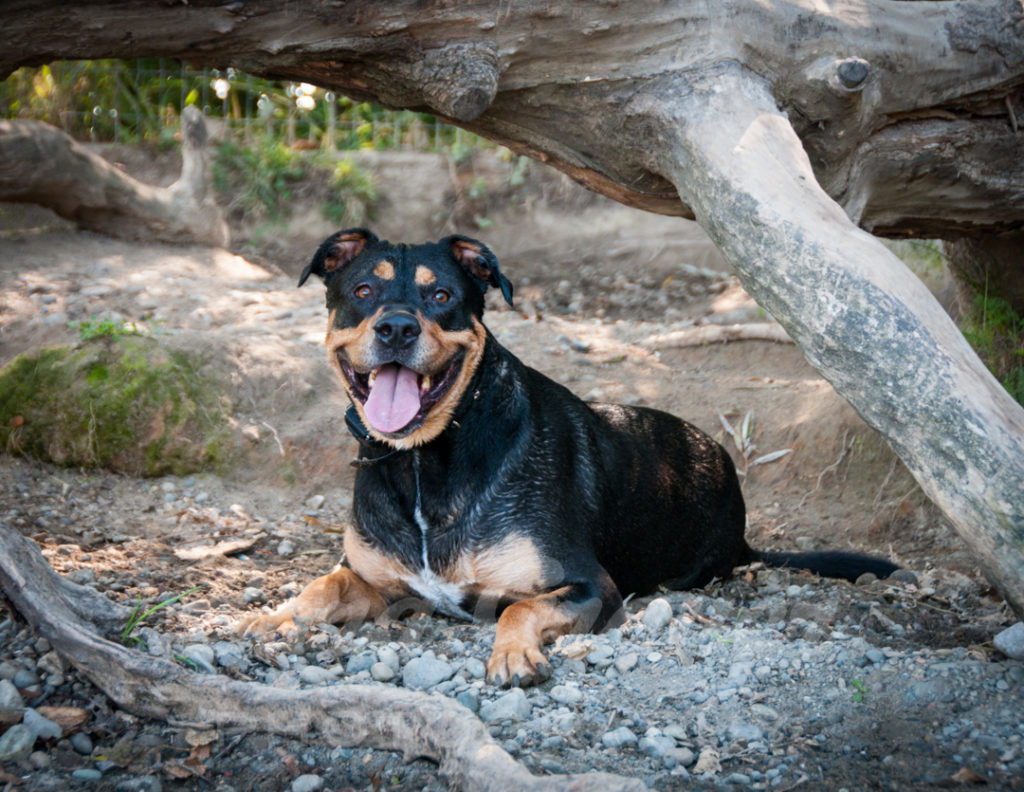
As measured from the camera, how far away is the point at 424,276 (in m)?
4.40

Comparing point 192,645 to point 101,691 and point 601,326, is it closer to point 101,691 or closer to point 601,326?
point 101,691

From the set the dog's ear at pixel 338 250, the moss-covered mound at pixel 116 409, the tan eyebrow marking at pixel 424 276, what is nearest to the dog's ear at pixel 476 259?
the tan eyebrow marking at pixel 424 276

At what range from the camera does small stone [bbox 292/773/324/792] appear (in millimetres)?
2774

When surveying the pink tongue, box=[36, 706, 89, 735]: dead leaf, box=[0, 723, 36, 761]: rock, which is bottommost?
box=[36, 706, 89, 735]: dead leaf

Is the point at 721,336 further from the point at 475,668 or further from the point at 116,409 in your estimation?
the point at 475,668

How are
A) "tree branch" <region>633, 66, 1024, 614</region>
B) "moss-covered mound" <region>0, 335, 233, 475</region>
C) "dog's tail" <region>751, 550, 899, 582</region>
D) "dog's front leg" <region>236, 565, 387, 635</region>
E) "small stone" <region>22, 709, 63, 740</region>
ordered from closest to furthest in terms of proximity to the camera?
"small stone" <region>22, 709, 63, 740</region>
"tree branch" <region>633, 66, 1024, 614</region>
"dog's front leg" <region>236, 565, 387, 635</region>
"dog's tail" <region>751, 550, 899, 582</region>
"moss-covered mound" <region>0, 335, 233, 475</region>

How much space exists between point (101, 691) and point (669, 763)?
186cm

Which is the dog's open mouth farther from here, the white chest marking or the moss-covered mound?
the moss-covered mound

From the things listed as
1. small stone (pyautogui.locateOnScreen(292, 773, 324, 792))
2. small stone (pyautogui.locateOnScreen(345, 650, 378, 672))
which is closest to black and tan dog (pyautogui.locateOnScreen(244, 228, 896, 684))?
small stone (pyautogui.locateOnScreen(345, 650, 378, 672))

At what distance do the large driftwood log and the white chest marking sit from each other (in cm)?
135

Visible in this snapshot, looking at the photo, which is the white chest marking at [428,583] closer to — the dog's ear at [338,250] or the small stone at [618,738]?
the dog's ear at [338,250]

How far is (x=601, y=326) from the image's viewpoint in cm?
906

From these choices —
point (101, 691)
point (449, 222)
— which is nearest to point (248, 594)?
point (101, 691)

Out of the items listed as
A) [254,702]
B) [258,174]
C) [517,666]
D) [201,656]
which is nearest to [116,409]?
[201,656]
